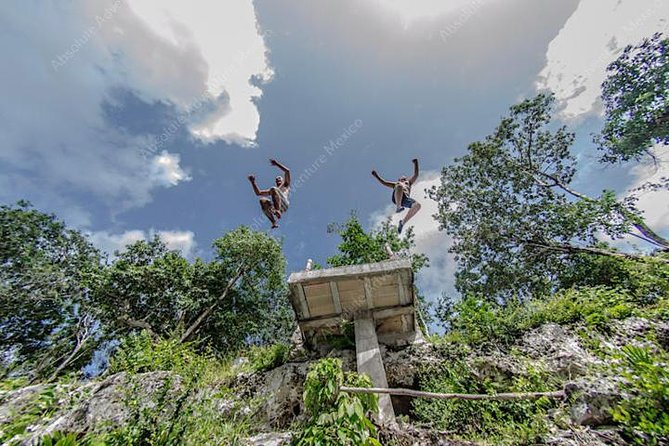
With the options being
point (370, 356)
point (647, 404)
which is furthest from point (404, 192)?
point (647, 404)

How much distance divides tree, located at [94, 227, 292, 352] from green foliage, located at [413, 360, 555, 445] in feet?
39.4

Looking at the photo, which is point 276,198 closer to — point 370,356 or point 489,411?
point 370,356

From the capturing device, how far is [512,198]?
1502 cm

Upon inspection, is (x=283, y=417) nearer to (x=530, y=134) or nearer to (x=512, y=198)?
(x=512, y=198)

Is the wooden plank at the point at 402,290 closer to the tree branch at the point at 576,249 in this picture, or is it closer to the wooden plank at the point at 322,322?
the wooden plank at the point at 322,322

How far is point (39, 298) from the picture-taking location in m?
14.5

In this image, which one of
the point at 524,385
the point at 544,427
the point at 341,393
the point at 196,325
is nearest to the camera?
the point at 544,427

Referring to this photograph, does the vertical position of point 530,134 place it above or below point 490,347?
above

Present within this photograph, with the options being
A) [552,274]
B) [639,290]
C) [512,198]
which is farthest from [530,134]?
[639,290]

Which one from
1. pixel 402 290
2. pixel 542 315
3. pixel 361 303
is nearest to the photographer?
pixel 542 315

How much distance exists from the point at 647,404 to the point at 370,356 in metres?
4.62

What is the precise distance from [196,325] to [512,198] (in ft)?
60.7

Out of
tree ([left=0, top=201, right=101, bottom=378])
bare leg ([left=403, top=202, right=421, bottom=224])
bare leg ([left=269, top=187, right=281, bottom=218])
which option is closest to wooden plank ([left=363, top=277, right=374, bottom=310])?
bare leg ([left=403, top=202, right=421, bottom=224])

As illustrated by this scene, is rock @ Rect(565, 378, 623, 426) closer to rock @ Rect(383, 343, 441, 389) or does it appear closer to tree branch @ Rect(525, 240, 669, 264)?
rock @ Rect(383, 343, 441, 389)
